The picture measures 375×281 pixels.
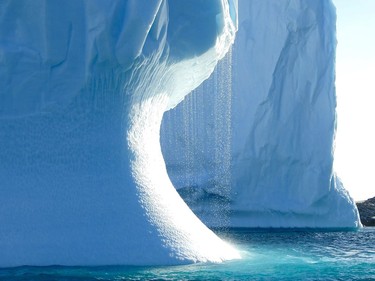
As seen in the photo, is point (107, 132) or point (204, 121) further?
point (204, 121)

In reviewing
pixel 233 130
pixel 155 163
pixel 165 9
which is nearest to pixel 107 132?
pixel 155 163

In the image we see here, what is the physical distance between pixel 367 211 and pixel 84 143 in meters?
20.2

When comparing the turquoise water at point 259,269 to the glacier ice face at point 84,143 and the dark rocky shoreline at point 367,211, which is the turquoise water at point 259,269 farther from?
the dark rocky shoreline at point 367,211

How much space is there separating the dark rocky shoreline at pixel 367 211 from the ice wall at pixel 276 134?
522 cm

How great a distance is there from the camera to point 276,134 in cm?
1855

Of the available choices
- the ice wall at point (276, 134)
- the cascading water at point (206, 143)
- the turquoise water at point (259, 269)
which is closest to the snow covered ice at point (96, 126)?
the turquoise water at point (259, 269)

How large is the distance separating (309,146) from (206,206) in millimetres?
3210

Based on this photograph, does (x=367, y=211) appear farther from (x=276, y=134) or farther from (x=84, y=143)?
(x=84, y=143)

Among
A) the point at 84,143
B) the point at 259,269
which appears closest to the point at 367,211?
the point at 259,269

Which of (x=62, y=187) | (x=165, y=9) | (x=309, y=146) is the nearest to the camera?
(x=62, y=187)

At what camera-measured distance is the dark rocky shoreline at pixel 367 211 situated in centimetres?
2406

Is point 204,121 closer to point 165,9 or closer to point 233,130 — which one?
point 233,130

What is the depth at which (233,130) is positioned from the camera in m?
19.0

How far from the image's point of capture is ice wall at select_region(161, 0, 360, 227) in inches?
730
